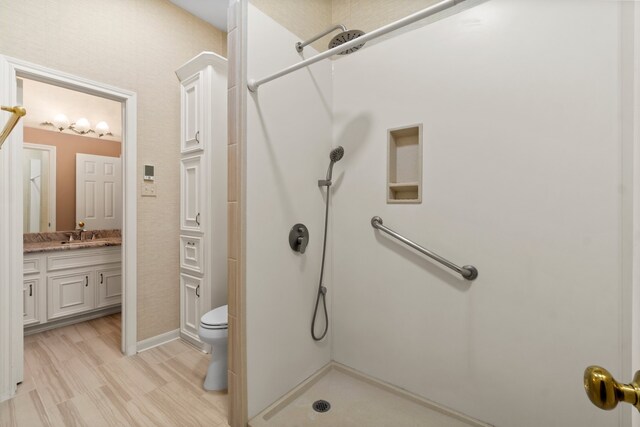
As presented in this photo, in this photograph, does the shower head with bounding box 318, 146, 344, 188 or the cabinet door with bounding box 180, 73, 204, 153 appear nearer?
the shower head with bounding box 318, 146, 344, 188

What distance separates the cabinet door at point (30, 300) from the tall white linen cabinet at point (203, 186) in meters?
1.42

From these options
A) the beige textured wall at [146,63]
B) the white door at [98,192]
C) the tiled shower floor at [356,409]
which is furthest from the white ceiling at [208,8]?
the tiled shower floor at [356,409]

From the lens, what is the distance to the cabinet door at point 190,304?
88.0 inches

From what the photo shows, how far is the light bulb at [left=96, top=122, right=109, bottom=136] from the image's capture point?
3.44 m

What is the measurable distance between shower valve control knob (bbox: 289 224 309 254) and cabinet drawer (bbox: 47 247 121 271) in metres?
2.52

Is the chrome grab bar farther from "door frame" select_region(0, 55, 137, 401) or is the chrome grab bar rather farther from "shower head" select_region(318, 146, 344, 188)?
"door frame" select_region(0, 55, 137, 401)

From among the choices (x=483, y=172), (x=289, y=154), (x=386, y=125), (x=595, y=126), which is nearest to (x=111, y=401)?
(x=289, y=154)

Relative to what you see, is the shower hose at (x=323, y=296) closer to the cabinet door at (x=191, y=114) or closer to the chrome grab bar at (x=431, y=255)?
the chrome grab bar at (x=431, y=255)

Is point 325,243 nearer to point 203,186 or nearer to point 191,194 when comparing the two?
point 203,186

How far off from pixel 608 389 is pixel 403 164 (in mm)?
1432

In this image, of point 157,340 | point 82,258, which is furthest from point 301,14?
point 82,258

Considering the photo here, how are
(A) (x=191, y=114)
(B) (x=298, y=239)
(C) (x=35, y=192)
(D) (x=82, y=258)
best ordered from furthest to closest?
(C) (x=35, y=192) → (D) (x=82, y=258) → (A) (x=191, y=114) → (B) (x=298, y=239)

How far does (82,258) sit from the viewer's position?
2.78m

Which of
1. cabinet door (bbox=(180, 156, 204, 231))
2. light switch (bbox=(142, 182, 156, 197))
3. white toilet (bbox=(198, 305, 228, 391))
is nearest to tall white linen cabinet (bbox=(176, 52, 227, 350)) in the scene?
cabinet door (bbox=(180, 156, 204, 231))
